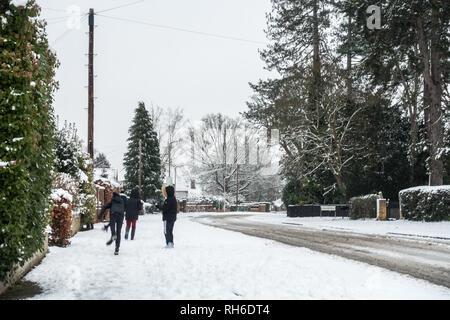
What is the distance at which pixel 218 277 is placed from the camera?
24.7 feet

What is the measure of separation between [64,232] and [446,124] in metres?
19.6

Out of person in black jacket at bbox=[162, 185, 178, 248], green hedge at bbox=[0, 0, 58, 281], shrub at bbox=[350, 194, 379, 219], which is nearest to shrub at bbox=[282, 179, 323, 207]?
shrub at bbox=[350, 194, 379, 219]

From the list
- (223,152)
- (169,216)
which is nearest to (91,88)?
(169,216)

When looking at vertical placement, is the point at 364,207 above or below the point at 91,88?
below

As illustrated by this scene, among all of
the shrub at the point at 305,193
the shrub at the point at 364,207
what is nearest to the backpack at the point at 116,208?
the shrub at the point at 364,207

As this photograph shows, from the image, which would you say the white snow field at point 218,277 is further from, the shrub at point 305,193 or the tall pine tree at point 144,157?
the tall pine tree at point 144,157

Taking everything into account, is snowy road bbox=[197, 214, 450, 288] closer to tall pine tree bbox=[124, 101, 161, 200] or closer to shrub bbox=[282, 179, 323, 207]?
shrub bbox=[282, 179, 323, 207]

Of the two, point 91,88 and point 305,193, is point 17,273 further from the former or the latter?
point 305,193

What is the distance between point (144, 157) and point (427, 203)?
38710 mm

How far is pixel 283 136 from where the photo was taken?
3347 centimetres

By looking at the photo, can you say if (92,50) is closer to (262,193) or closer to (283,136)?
(283,136)

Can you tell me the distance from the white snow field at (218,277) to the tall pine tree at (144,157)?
4310cm

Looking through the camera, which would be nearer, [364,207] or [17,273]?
[17,273]

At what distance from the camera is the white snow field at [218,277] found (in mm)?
6219
